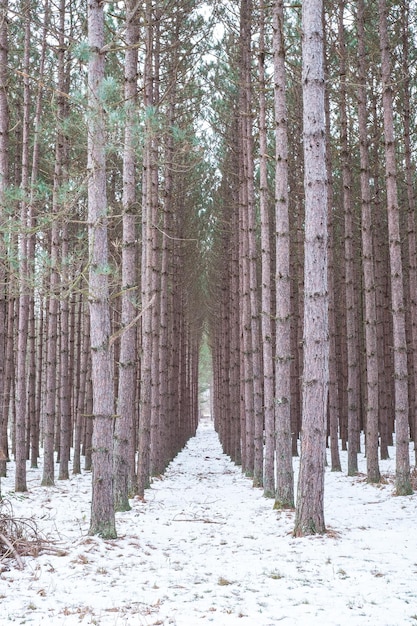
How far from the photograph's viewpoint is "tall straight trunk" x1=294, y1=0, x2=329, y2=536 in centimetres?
676

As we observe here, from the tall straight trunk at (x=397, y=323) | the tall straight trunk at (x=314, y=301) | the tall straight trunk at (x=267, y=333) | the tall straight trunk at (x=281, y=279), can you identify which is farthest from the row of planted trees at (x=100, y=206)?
the tall straight trunk at (x=397, y=323)

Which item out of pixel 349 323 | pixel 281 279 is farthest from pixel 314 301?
pixel 349 323

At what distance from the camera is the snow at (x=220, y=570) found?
13.5ft

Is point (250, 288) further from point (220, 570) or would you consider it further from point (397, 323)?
point (220, 570)

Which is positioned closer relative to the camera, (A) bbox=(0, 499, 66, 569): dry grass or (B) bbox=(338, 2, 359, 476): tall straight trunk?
(A) bbox=(0, 499, 66, 569): dry grass

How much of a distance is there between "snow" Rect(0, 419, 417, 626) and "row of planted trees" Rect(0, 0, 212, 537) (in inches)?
34.8

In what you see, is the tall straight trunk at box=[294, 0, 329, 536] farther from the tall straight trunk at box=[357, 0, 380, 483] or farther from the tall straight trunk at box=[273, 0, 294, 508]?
the tall straight trunk at box=[357, 0, 380, 483]

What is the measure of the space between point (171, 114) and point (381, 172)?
697cm

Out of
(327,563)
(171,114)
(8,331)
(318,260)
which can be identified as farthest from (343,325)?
(327,563)

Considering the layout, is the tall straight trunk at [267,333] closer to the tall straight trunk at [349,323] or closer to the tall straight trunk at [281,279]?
the tall straight trunk at [281,279]

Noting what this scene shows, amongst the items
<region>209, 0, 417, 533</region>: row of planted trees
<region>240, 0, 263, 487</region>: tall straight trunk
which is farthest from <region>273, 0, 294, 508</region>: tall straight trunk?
<region>240, 0, 263, 487</region>: tall straight trunk

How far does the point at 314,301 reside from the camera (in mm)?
6848

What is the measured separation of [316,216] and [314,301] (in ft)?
3.45

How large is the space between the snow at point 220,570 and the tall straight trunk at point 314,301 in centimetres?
56
